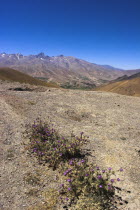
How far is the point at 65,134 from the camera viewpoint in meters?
9.98

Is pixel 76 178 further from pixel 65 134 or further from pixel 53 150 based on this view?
pixel 65 134

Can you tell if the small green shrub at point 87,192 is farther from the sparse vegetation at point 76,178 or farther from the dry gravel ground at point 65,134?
the dry gravel ground at point 65,134

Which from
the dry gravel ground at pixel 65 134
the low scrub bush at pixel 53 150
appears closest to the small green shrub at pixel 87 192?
the dry gravel ground at pixel 65 134

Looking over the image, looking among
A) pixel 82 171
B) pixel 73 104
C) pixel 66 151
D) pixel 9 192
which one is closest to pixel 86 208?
pixel 82 171

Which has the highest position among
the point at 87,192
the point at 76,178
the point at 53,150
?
Answer: the point at 53,150

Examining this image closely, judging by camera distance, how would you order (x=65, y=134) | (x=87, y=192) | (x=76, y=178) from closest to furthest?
(x=87, y=192) → (x=76, y=178) → (x=65, y=134)

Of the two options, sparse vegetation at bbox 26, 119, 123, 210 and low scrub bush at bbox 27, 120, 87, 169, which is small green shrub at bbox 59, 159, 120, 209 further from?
low scrub bush at bbox 27, 120, 87, 169

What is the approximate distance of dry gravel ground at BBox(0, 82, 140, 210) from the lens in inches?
213

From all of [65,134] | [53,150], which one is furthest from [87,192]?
[65,134]

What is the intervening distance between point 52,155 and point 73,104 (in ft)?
33.4

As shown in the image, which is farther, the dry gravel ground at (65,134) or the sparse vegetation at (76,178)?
the dry gravel ground at (65,134)

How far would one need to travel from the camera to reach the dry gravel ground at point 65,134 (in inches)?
213

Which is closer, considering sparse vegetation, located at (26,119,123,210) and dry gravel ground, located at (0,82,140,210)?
sparse vegetation, located at (26,119,123,210)

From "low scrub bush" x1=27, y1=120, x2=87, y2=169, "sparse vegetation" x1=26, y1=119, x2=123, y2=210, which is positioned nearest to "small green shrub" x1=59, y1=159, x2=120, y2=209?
"sparse vegetation" x1=26, y1=119, x2=123, y2=210
